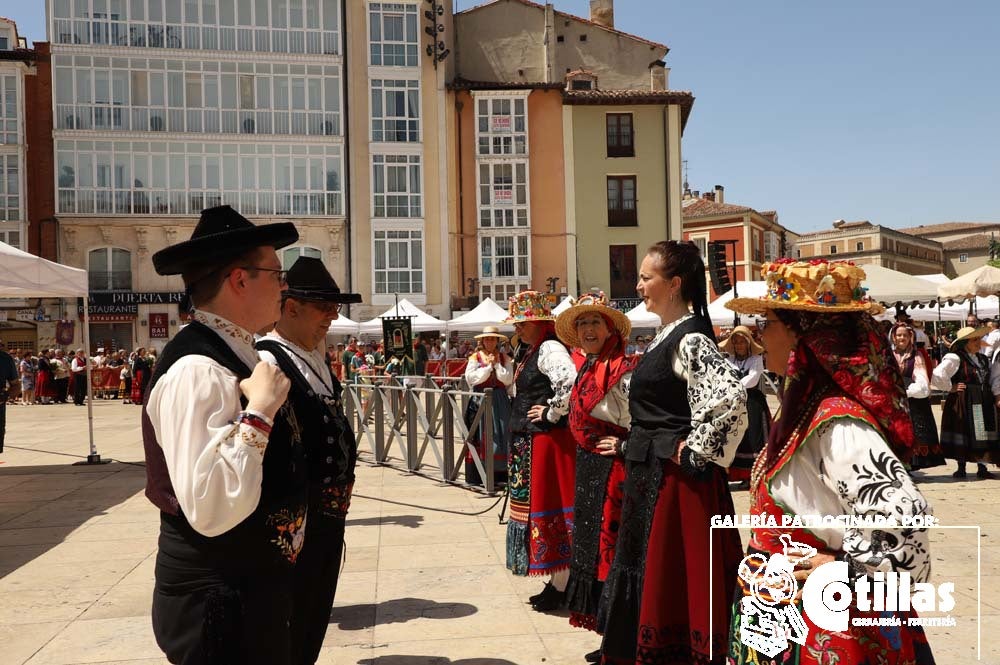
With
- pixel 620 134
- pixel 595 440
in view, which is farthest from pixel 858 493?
pixel 620 134

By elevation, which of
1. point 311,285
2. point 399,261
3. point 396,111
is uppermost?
point 396,111

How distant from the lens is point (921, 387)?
8.62 m

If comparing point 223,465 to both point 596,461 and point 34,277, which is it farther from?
point 34,277

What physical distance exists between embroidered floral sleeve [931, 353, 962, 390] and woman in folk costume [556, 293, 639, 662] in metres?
5.96

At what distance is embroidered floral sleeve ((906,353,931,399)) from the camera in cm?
857

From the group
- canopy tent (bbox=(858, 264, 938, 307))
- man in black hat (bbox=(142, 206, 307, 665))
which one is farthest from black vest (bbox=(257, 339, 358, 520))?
canopy tent (bbox=(858, 264, 938, 307))

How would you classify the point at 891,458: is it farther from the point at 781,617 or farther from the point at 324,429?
the point at 324,429

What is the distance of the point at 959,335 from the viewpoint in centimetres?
938

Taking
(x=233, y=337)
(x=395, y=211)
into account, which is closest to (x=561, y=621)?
(x=233, y=337)

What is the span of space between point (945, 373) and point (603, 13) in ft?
115

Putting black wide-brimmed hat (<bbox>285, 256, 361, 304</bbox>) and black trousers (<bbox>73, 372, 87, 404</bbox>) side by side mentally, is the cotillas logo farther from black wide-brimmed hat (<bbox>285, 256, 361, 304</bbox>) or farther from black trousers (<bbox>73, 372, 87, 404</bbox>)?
black trousers (<bbox>73, 372, 87, 404</bbox>)

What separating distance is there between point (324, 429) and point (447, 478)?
628cm

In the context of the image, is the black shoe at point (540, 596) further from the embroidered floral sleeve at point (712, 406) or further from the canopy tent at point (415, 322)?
the canopy tent at point (415, 322)

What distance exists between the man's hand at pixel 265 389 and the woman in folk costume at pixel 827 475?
4.16 ft
